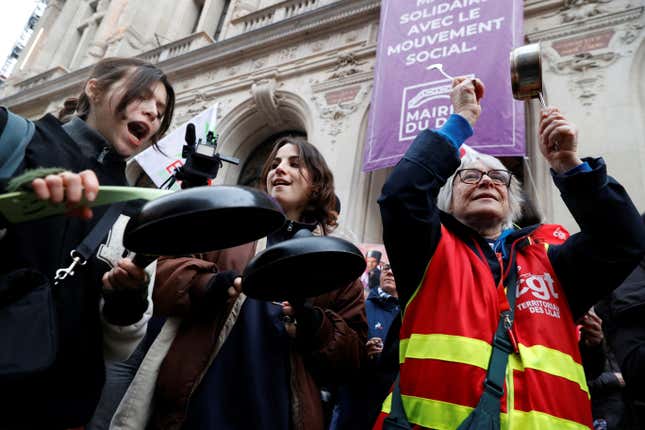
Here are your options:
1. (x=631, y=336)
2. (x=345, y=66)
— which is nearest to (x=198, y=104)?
(x=345, y=66)

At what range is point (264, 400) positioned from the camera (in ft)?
4.69

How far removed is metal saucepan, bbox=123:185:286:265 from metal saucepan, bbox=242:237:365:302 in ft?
0.38

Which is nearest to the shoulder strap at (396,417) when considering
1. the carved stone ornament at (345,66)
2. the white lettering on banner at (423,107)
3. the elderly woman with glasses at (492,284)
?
the elderly woman with glasses at (492,284)

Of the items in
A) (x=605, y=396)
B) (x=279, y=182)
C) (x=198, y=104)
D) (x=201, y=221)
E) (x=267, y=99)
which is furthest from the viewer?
(x=198, y=104)

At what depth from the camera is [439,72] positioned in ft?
18.0

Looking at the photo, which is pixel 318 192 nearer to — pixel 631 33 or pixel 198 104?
pixel 631 33

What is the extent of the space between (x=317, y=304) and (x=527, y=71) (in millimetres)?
1299

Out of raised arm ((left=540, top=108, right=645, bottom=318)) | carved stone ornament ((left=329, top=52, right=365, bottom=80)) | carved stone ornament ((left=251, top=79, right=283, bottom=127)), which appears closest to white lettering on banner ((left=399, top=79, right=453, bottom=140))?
carved stone ornament ((left=329, top=52, right=365, bottom=80))

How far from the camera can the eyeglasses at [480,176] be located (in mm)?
1692

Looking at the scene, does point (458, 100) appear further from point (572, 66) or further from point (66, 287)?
point (572, 66)

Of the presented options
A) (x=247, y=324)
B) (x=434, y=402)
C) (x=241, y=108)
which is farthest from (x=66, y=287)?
(x=241, y=108)

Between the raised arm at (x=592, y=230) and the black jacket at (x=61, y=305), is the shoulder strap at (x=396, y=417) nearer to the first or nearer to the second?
the raised arm at (x=592, y=230)

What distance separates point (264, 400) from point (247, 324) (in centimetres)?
28

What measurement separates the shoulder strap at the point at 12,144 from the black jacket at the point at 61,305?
0.03 m
